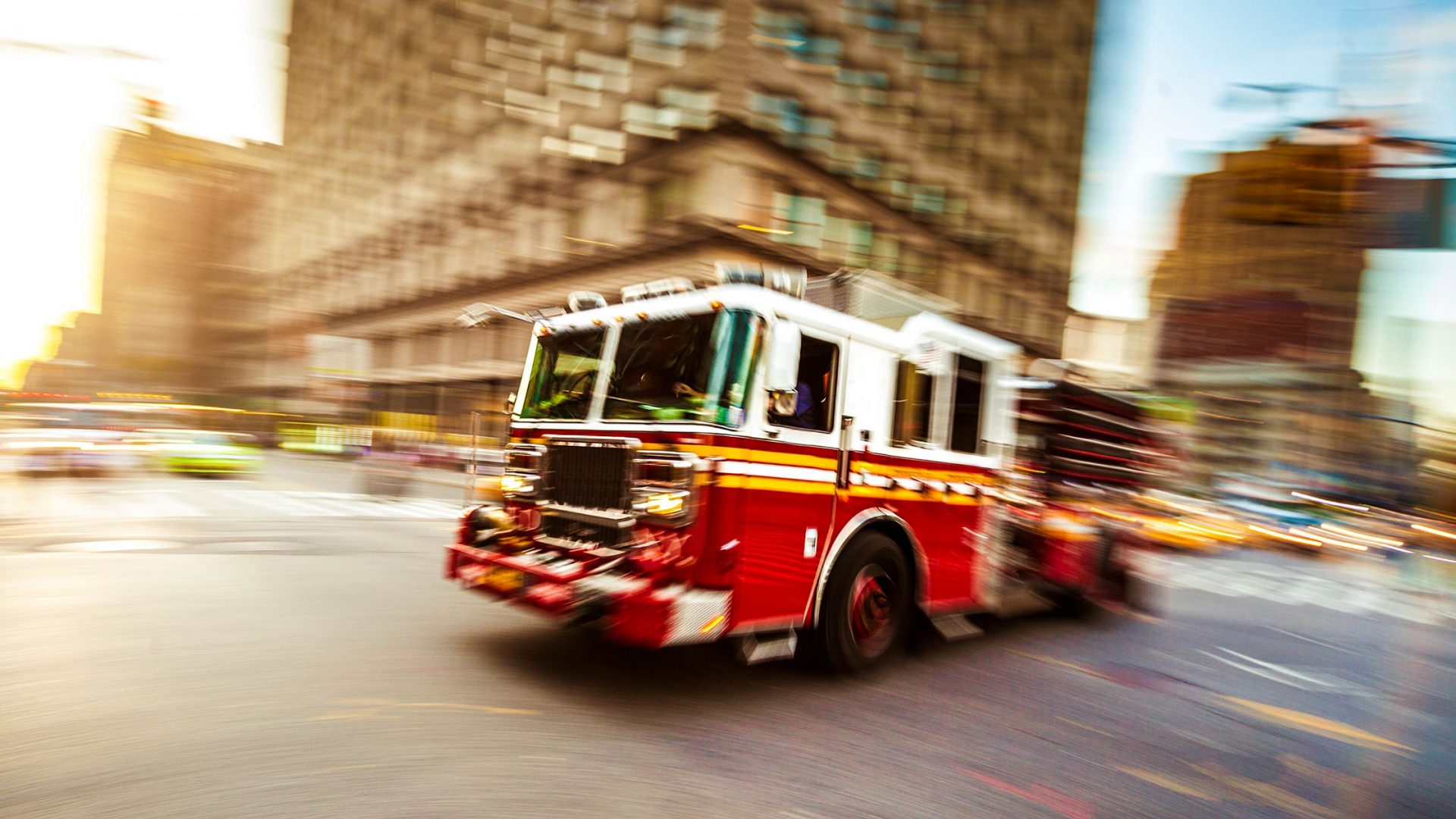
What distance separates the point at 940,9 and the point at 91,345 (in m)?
53.8

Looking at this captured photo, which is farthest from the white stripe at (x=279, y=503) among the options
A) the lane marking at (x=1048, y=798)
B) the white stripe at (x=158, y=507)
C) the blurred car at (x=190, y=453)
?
the lane marking at (x=1048, y=798)

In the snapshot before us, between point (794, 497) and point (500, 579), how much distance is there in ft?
6.52

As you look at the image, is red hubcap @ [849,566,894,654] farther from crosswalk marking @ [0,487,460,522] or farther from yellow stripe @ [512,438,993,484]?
crosswalk marking @ [0,487,460,522]

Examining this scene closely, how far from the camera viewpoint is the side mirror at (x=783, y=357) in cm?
521

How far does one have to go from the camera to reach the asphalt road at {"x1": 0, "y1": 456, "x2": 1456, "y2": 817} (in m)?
3.80

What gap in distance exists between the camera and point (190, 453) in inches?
923

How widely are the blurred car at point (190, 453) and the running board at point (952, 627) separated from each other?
22.6m

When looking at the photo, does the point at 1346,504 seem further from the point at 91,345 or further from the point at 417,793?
the point at 91,345

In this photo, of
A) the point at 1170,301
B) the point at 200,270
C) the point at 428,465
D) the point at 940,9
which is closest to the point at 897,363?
the point at 1170,301

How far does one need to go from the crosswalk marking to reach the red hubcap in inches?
446

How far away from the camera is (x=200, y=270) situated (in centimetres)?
5244

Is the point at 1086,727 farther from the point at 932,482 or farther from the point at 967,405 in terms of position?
the point at 967,405

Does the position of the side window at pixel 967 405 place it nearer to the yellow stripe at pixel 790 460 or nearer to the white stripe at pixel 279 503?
the yellow stripe at pixel 790 460

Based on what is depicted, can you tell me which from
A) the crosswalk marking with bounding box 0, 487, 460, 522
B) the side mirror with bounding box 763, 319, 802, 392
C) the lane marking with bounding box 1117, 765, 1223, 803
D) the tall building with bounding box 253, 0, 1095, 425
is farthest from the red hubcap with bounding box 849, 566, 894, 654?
the tall building with bounding box 253, 0, 1095, 425
